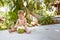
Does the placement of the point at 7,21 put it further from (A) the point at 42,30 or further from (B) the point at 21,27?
(A) the point at 42,30

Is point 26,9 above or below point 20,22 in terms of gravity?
above

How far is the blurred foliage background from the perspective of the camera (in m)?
1.45

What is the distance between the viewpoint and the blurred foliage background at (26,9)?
57.2 inches

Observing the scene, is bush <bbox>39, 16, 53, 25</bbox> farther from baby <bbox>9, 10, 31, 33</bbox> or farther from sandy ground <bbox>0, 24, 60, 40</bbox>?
baby <bbox>9, 10, 31, 33</bbox>

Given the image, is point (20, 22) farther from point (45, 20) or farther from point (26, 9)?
point (45, 20)

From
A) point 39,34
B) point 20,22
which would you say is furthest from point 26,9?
point 39,34

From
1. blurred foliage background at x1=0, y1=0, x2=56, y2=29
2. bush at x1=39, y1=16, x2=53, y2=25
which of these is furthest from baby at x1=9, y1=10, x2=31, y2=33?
bush at x1=39, y1=16, x2=53, y2=25

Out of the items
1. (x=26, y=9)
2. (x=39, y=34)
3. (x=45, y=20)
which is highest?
(x=26, y=9)

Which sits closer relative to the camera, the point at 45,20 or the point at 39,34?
the point at 39,34

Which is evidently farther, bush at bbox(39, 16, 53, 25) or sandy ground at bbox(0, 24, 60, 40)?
bush at bbox(39, 16, 53, 25)

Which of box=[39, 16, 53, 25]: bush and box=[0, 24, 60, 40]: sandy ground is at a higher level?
box=[39, 16, 53, 25]: bush

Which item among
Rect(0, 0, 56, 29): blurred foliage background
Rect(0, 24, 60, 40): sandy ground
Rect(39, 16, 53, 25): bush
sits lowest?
Rect(0, 24, 60, 40): sandy ground

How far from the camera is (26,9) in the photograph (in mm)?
1484

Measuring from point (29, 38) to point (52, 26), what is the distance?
0.31 m
